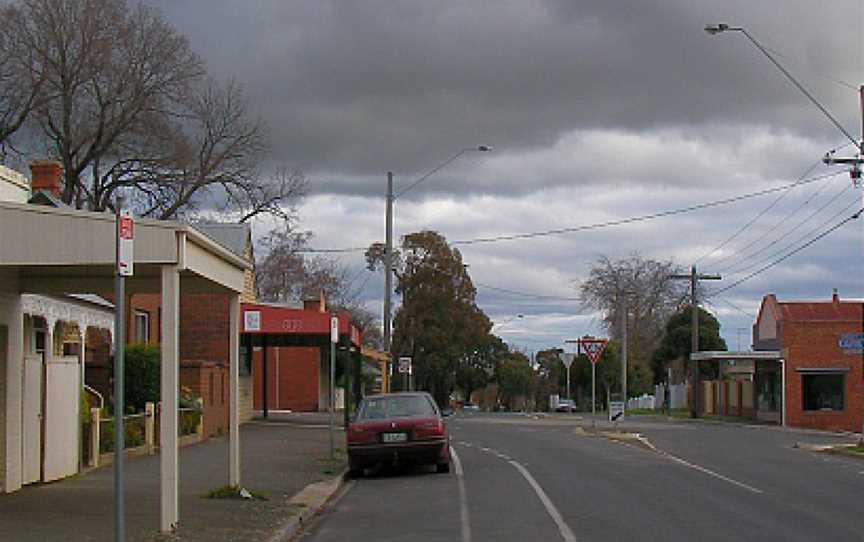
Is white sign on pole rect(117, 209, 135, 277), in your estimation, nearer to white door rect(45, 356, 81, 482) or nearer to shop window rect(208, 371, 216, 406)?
white door rect(45, 356, 81, 482)

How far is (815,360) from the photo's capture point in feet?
178

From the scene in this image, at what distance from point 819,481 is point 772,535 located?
331 inches

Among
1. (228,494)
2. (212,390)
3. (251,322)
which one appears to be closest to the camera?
(228,494)

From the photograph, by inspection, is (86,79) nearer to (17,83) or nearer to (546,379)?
(17,83)

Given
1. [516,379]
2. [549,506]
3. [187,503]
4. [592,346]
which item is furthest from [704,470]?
[516,379]

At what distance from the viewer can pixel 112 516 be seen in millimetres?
14391

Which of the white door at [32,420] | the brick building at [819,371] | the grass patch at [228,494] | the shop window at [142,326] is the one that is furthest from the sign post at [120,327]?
the brick building at [819,371]

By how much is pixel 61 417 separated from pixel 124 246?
386 inches

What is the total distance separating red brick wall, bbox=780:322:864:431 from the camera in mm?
53156

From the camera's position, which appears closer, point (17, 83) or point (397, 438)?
point (397, 438)

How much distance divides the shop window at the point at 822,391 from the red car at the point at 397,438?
35.8 metres

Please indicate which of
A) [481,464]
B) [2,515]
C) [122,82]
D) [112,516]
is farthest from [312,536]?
[122,82]

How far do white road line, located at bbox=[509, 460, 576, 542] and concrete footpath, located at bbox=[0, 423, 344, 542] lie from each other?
9.91 ft

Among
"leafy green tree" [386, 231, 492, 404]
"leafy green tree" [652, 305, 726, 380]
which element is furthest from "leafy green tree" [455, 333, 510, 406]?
"leafy green tree" [652, 305, 726, 380]
